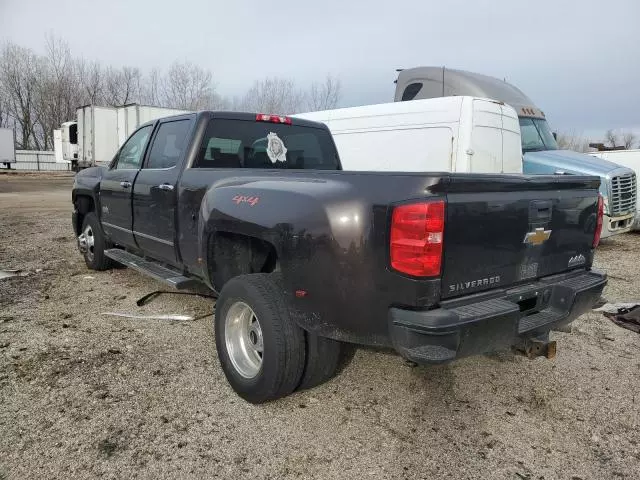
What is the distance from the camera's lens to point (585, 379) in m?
3.52

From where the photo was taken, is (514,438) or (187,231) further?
(187,231)

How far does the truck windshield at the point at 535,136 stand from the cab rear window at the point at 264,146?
6.25 metres

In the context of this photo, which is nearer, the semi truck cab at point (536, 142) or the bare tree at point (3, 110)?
the semi truck cab at point (536, 142)

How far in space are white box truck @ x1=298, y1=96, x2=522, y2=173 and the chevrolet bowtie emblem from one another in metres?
5.22

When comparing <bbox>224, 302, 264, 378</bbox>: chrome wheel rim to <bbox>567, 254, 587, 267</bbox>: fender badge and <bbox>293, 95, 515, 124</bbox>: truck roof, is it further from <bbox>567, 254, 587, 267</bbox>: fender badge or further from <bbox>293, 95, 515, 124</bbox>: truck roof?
<bbox>293, 95, 515, 124</bbox>: truck roof

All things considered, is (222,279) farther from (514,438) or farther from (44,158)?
(44,158)

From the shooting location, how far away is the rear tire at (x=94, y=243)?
237 inches

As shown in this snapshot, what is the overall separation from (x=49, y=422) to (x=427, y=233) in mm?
2337

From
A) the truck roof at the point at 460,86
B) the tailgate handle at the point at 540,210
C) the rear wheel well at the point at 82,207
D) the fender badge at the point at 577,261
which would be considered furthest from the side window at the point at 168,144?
the truck roof at the point at 460,86

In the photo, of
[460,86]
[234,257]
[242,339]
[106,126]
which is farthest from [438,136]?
[106,126]

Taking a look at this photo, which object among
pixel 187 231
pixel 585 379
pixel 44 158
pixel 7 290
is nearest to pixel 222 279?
pixel 187 231

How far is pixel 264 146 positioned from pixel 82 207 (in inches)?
130

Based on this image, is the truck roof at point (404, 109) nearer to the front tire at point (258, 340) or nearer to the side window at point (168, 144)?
the side window at point (168, 144)

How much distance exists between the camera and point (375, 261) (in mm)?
2410
